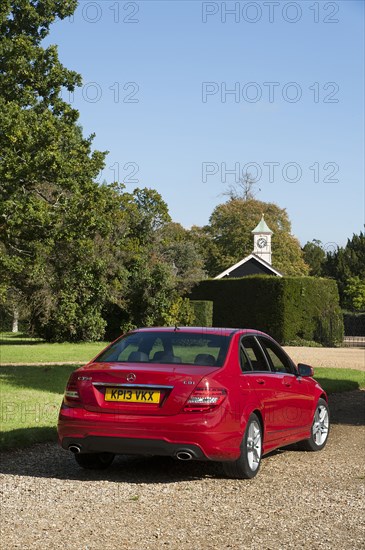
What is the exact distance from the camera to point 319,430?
11227 millimetres

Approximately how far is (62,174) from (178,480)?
17.6 m

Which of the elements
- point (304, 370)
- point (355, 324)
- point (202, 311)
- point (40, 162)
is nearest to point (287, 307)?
point (202, 311)

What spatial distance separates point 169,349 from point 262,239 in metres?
83.9

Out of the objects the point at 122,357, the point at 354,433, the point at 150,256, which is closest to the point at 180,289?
the point at 150,256

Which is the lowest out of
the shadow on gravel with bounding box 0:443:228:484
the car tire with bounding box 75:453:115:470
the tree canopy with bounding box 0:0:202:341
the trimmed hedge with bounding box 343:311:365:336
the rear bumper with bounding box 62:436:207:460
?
the shadow on gravel with bounding box 0:443:228:484

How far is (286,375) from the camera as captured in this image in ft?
33.9

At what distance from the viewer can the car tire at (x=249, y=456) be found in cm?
861

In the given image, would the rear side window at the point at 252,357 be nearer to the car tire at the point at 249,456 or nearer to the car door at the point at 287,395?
the car door at the point at 287,395

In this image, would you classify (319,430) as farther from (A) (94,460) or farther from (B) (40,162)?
(B) (40,162)

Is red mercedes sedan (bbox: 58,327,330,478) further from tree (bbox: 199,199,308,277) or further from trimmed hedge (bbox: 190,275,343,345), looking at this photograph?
tree (bbox: 199,199,308,277)

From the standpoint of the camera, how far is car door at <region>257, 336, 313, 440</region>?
387 inches

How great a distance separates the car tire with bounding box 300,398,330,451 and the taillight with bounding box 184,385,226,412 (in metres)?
2.92

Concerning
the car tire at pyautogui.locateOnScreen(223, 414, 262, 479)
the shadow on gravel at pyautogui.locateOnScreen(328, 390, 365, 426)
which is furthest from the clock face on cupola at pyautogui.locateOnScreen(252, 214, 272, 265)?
the car tire at pyautogui.locateOnScreen(223, 414, 262, 479)

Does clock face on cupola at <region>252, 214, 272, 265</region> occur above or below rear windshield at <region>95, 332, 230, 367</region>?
above
